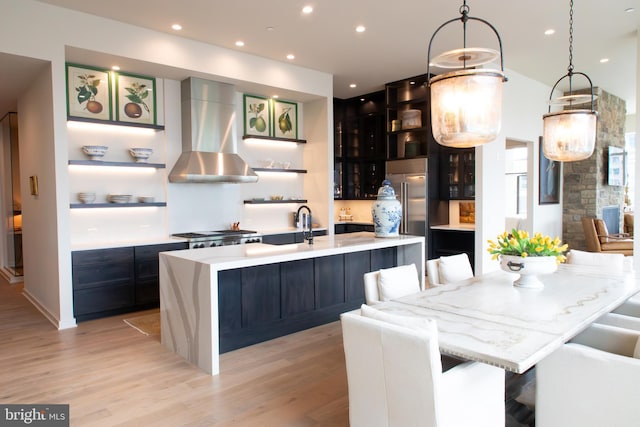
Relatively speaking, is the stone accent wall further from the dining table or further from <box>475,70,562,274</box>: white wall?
the dining table

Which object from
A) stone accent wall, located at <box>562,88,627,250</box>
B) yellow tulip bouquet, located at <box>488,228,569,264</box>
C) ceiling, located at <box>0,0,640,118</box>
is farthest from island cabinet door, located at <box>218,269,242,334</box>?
stone accent wall, located at <box>562,88,627,250</box>

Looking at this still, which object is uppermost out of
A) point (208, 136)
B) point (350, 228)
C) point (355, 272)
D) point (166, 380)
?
point (208, 136)

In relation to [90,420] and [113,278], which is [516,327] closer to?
[90,420]

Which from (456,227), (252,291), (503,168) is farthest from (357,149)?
(252,291)

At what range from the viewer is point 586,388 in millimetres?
1852

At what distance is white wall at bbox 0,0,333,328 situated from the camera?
13.7ft

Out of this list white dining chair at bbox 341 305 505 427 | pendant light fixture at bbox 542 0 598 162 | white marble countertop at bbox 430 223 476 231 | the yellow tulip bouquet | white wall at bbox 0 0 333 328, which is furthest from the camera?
white marble countertop at bbox 430 223 476 231

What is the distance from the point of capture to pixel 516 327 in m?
2.01

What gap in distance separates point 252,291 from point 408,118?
4510 mm

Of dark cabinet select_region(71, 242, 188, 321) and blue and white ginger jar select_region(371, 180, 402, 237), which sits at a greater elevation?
blue and white ginger jar select_region(371, 180, 402, 237)

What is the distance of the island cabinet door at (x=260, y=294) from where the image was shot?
3.76 metres

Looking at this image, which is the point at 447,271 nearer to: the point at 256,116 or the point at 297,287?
the point at 297,287

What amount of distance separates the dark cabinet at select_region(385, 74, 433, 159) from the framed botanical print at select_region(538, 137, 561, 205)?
237 centimetres

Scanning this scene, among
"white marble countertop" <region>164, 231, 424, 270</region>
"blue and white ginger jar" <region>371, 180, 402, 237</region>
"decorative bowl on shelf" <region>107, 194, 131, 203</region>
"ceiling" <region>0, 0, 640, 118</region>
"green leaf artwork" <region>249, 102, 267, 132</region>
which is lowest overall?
Answer: "white marble countertop" <region>164, 231, 424, 270</region>
